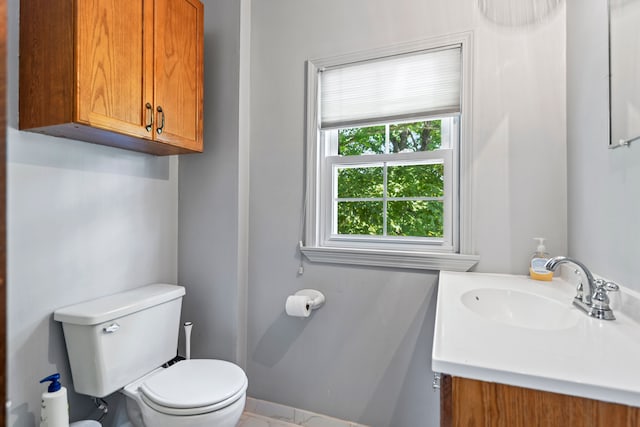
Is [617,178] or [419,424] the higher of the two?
[617,178]

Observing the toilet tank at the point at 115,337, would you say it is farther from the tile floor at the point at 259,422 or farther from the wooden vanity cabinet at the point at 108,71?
the wooden vanity cabinet at the point at 108,71

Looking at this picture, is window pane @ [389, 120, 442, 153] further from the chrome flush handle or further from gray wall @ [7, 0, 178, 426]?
the chrome flush handle

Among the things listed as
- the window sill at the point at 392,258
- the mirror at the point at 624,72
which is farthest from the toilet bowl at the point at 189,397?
the mirror at the point at 624,72

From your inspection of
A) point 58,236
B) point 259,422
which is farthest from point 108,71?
point 259,422

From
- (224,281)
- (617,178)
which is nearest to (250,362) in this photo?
(224,281)

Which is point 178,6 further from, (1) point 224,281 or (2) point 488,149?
(2) point 488,149

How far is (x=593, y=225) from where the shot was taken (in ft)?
3.52

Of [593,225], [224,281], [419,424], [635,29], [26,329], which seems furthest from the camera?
[224,281]

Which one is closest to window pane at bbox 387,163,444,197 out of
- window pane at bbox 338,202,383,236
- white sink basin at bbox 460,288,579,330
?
window pane at bbox 338,202,383,236

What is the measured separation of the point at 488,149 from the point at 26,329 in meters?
2.03

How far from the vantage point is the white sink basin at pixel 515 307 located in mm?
983

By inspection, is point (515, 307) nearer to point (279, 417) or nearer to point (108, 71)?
point (279, 417)

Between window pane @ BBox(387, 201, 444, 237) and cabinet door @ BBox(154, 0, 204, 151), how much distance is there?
3.61ft

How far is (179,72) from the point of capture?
153 centimetres
